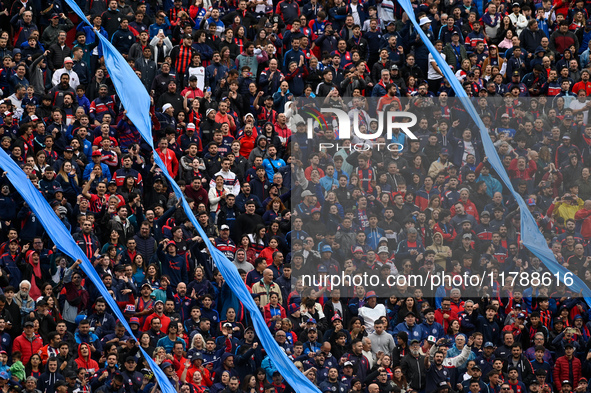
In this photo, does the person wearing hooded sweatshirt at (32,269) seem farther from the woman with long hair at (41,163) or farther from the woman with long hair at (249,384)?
the woman with long hair at (249,384)

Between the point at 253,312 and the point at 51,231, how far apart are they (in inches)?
132

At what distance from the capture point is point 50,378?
56.3ft

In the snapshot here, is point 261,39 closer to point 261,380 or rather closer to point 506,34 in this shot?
point 506,34

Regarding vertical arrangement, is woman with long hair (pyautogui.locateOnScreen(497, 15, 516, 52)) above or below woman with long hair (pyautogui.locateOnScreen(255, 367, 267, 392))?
above

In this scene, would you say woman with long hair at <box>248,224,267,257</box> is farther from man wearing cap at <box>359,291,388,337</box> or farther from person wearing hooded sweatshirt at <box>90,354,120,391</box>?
person wearing hooded sweatshirt at <box>90,354,120,391</box>

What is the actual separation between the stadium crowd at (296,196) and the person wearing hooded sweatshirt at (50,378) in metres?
0.02

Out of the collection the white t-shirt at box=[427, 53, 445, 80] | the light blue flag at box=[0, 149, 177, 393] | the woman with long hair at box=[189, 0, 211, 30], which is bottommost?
the light blue flag at box=[0, 149, 177, 393]

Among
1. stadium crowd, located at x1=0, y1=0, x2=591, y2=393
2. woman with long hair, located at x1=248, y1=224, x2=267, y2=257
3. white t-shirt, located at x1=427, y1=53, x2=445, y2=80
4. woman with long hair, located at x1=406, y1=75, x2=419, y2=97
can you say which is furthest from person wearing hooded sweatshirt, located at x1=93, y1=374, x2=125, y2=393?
white t-shirt, located at x1=427, y1=53, x2=445, y2=80

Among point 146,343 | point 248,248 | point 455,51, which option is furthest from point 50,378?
point 455,51

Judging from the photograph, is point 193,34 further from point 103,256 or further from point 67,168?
point 103,256

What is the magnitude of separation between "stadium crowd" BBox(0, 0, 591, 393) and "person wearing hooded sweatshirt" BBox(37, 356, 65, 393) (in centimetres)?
2

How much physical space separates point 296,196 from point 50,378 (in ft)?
18.6

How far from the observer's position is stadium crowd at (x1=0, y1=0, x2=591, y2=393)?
59.8ft

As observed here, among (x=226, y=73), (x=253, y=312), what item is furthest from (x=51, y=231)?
(x=226, y=73)
